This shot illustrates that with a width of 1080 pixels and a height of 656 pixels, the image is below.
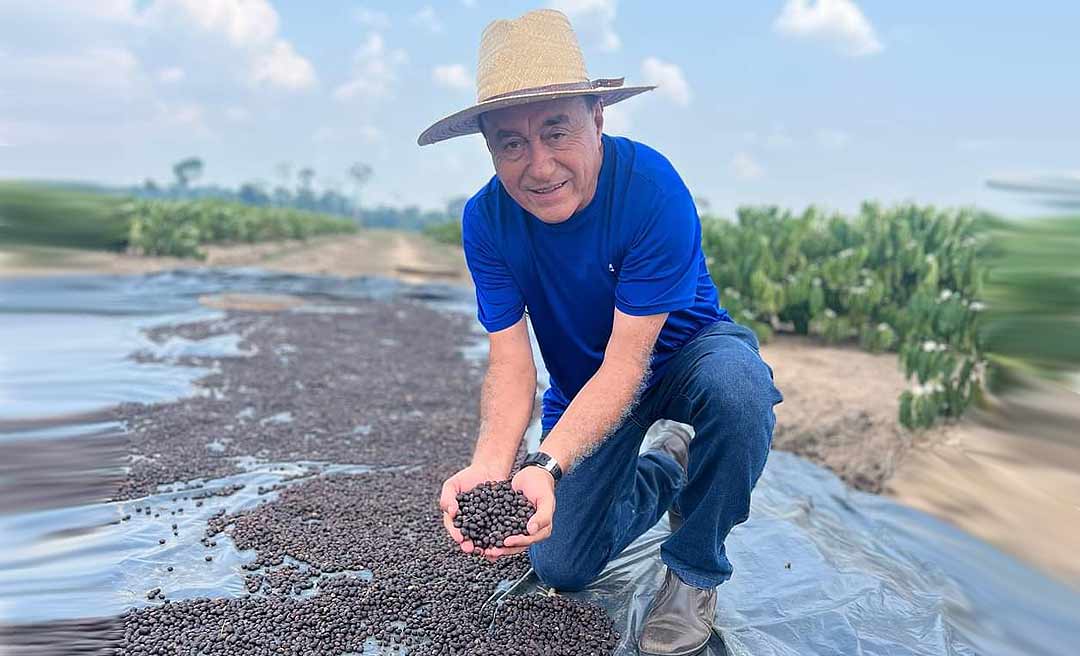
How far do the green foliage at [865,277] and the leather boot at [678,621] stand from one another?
3.13 metres

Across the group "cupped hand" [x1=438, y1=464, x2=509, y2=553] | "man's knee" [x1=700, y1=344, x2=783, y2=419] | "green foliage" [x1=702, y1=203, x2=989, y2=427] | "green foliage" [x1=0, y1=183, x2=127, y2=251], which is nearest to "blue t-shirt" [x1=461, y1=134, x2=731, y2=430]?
"man's knee" [x1=700, y1=344, x2=783, y2=419]

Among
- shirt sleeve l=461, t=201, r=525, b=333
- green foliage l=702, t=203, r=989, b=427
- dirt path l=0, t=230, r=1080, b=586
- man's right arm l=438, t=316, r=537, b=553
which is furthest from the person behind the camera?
green foliage l=702, t=203, r=989, b=427

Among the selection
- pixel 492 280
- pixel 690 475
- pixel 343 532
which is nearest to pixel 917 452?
pixel 690 475

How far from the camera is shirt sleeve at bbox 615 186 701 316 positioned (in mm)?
2227

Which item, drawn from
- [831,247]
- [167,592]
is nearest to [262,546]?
[167,592]

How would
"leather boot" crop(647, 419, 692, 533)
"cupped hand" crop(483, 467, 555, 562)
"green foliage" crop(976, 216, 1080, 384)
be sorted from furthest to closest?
"leather boot" crop(647, 419, 692, 533) < "green foliage" crop(976, 216, 1080, 384) < "cupped hand" crop(483, 467, 555, 562)

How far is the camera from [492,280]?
2.46 m

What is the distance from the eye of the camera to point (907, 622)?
240 cm

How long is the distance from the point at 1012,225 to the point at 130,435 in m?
4.21

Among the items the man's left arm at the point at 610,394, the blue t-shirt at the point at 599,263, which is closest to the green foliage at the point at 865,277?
the blue t-shirt at the point at 599,263

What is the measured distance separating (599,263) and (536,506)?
751 mm

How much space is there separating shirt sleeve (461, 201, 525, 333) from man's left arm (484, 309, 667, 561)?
1.20ft

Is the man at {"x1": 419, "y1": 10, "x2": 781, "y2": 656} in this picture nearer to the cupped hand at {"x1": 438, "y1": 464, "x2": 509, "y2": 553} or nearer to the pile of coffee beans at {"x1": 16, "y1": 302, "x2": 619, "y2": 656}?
the cupped hand at {"x1": 438, "y1": 464, "x2": 509, "y2": 553}

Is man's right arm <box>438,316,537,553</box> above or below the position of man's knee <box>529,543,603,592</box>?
above
